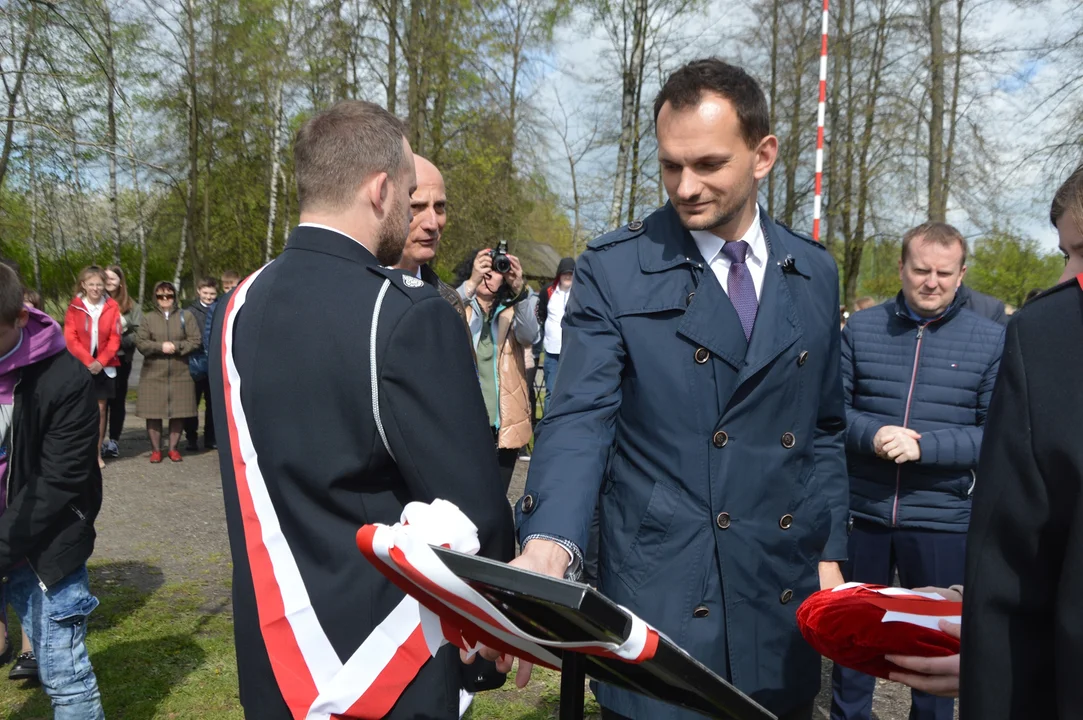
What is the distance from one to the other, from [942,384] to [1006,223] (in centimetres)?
1739

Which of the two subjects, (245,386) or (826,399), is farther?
(826,399)

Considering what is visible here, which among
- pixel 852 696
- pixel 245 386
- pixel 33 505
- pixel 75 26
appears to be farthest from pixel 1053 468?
pixel 75 26

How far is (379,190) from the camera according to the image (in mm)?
2123

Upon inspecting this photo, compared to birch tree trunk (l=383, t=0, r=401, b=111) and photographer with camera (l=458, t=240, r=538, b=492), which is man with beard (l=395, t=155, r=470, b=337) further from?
birch tree trunk (l=383, t=0, r=401, b=111)

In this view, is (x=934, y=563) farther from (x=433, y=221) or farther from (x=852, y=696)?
(x=433, y=221)

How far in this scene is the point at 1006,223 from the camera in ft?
61.4

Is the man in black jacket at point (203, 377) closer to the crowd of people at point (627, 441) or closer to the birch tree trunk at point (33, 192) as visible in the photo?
the birch tree trunk at point (33, 192)

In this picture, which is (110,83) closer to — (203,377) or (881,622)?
(203,377)

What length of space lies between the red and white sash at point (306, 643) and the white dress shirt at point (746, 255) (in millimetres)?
Answer: 1136

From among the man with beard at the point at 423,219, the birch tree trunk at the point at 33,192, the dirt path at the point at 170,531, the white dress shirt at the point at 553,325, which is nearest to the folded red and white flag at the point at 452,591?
the man with beard at the point at 423,219

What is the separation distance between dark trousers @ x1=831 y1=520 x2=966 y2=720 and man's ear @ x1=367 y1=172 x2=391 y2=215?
2.56 meters

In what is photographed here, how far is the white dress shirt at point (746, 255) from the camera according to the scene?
2.34 metres

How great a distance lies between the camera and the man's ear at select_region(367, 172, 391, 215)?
211cm

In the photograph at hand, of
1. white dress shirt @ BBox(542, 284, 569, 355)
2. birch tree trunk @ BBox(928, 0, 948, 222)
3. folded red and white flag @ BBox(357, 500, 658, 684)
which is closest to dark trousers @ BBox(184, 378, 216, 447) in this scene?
white dress shirt @ BBox(542, 284, 569, 355)
